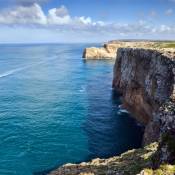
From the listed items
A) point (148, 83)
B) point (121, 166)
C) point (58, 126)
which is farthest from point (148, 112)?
point (121, 166)

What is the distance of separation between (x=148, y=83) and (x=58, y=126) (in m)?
23.4

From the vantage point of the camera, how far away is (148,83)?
226 feet

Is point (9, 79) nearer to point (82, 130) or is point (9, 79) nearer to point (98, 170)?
point (82, 130)

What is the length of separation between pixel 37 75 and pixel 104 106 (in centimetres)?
6416

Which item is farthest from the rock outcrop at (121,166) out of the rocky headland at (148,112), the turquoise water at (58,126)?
the turquoise water at (58,126)

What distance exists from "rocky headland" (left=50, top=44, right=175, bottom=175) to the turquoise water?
251 inches

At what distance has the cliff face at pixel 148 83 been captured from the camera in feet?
185

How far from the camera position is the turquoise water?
55.9m

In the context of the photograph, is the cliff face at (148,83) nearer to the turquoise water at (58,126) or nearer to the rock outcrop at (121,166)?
the turquoise water at (58,126)

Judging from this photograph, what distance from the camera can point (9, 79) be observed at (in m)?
135

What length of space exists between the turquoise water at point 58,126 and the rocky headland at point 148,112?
638 cm

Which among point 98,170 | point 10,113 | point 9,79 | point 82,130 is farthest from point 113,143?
point 9,79

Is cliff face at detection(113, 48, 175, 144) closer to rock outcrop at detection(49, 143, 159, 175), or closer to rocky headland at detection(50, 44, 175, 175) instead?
rocky headland at detection(50, 44, 175, 175)

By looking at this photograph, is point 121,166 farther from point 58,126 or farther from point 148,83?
point 58,126
